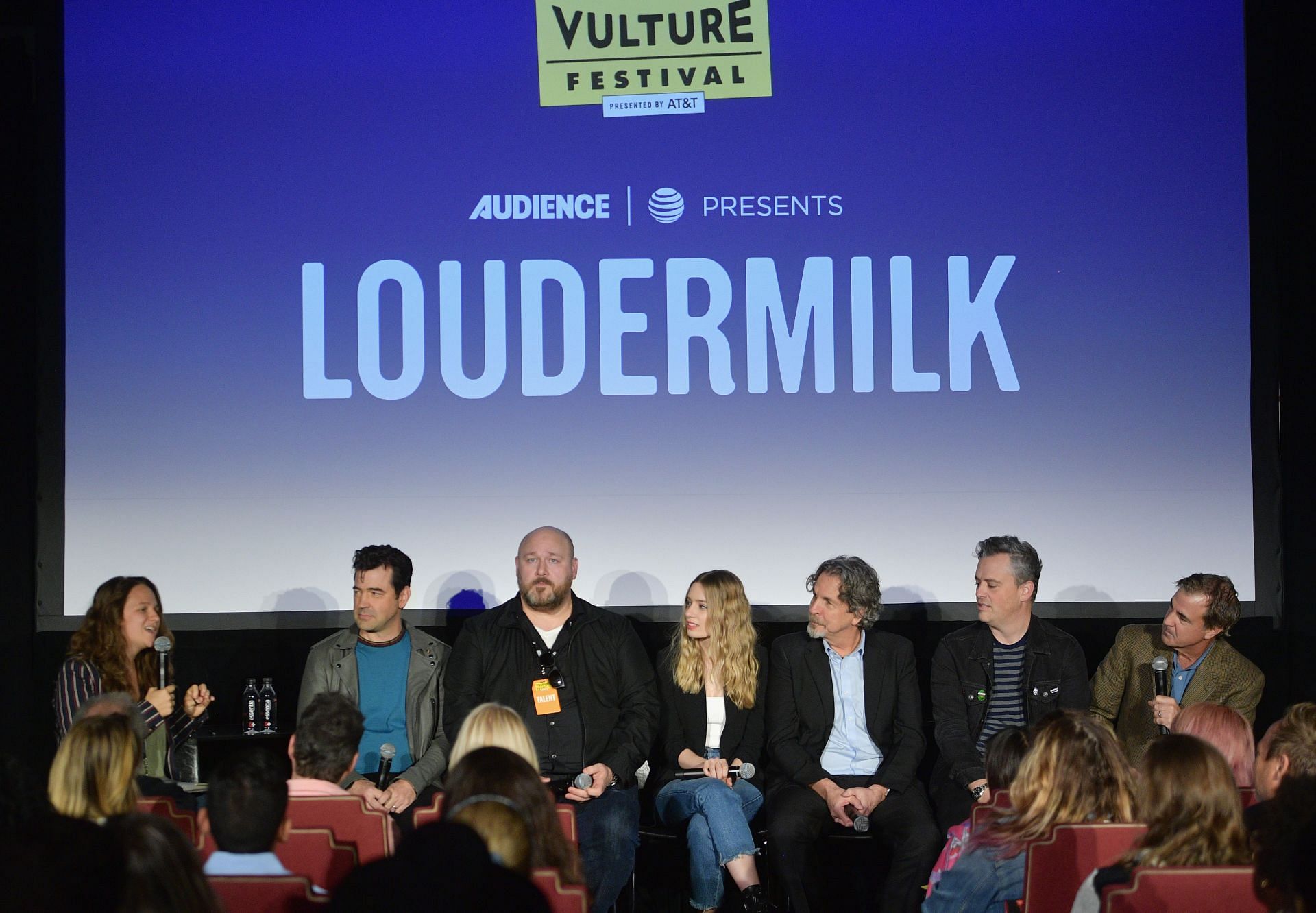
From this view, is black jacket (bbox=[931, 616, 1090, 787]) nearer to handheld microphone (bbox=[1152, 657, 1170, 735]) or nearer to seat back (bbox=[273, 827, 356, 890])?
handheld microphone (bbox=[1152, 657, 1170, 735])

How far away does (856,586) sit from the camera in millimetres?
4609

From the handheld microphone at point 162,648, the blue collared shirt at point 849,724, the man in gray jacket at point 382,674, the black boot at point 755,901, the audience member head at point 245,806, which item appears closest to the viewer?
the audience member head at point 245,806

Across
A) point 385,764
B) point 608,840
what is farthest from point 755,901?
point 385,764

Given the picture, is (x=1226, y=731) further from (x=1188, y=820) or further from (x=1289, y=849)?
(x=1289, y=849)

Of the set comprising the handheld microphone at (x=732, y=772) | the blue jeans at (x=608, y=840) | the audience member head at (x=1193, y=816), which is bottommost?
the blue jeans at (x=608, y=840)

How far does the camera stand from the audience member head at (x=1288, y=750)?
2977 mm

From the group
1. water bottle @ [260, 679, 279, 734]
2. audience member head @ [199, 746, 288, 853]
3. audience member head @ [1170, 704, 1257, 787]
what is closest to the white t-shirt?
audience member head @ [1170, 704, 1257, 787]

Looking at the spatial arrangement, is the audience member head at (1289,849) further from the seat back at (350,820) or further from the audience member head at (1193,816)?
the seat back at (350,820)

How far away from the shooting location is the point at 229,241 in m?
5.56

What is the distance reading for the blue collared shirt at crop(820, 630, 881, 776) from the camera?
4.55 meters

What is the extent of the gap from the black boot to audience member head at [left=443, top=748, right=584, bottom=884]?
70.5 inches

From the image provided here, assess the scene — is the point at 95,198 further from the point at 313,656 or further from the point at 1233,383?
the point at 1233,383

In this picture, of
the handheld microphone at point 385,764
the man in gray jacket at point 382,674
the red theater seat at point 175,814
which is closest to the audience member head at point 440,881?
the red theater seat at point 175,814

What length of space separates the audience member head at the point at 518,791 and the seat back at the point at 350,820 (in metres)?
0.69
